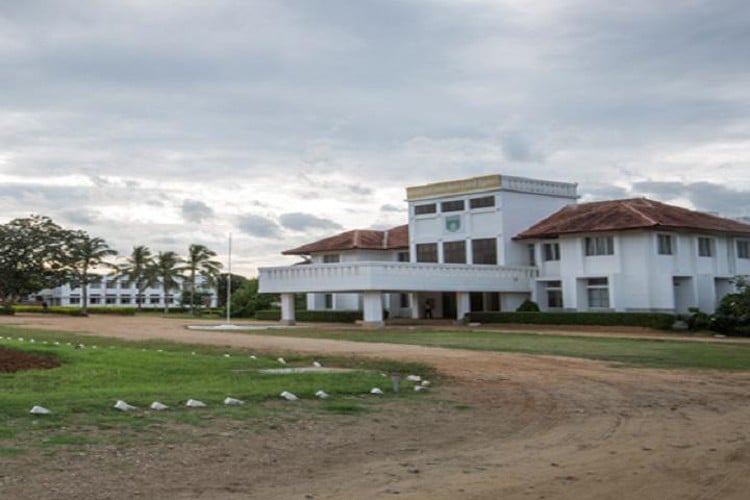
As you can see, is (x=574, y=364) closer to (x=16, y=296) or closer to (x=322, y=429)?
(x=322, y=429)

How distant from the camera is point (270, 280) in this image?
182 ft

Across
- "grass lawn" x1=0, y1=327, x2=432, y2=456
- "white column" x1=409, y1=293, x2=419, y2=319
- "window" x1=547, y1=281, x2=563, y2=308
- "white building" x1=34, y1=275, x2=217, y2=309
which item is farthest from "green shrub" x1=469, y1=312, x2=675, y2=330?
"white building" x1=34, y1=275, x2=217, y2=309

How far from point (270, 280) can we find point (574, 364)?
117ft

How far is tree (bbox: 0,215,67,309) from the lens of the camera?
77.7 meters

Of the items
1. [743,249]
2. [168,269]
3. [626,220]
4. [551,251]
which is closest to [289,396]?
[626,220]

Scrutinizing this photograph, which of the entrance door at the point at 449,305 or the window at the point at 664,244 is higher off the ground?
the window at the point at 664,244

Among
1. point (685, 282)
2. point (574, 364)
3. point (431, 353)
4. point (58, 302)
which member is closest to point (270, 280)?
point (685, 282)

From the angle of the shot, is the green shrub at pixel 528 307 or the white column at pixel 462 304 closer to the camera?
the green shrub at pixel 528 307

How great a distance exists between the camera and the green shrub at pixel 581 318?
1737 inches

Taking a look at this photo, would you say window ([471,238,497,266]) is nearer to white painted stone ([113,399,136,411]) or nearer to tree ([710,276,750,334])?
tree ([710,276,750,334])

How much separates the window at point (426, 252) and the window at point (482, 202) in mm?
4172

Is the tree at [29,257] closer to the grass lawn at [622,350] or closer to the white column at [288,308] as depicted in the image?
the white column at [288,308]

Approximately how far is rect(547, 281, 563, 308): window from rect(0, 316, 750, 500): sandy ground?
3966cm

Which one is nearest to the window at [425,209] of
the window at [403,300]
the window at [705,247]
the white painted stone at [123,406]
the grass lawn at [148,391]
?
the window at [403,300]
